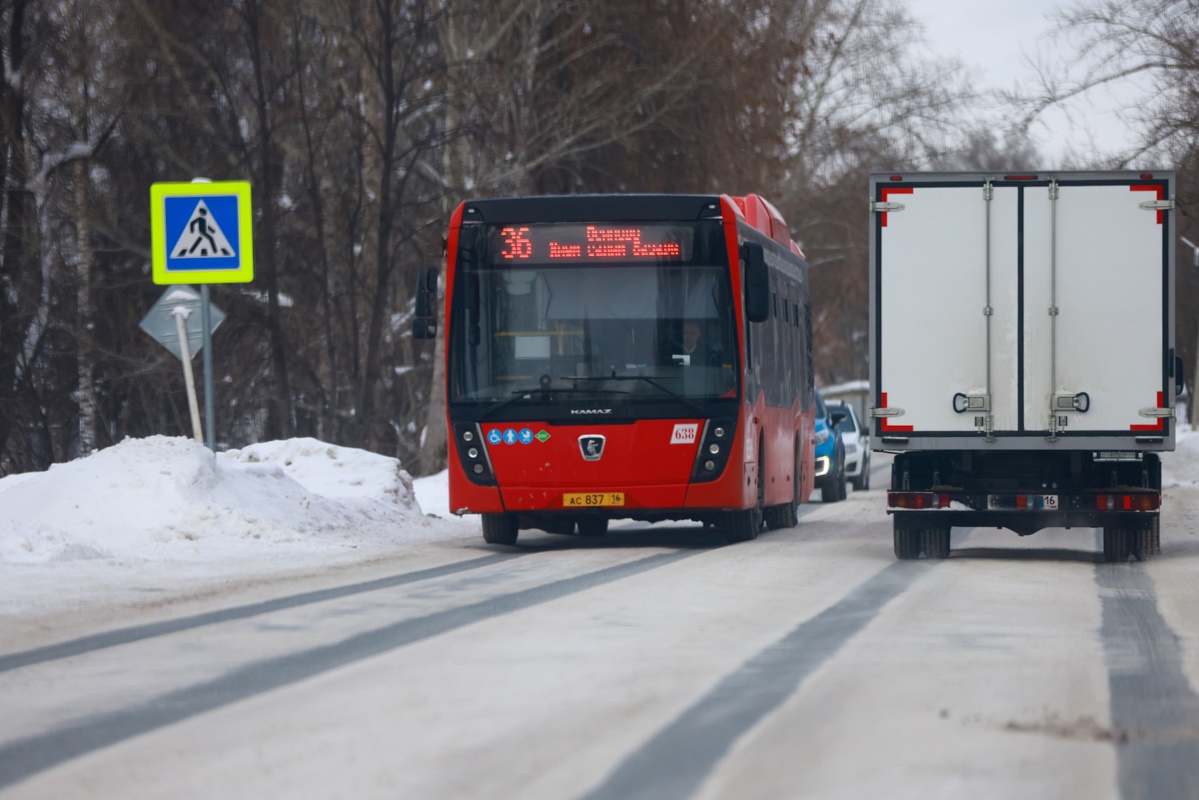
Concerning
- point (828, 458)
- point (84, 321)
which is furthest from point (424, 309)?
point (84, 321)

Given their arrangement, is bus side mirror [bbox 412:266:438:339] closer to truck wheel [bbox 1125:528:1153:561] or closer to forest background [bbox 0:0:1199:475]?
truck wheel [bbox 1125:528:1153:561]

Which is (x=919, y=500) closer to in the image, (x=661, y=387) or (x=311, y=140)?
(x=661, y=387)

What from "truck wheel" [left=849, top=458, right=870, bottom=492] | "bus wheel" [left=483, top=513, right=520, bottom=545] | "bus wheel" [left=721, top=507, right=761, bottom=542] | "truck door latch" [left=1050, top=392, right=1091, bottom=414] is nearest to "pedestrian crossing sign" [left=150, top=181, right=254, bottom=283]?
"bus wheel" [left=483, top=513, right=520, bottom=545]

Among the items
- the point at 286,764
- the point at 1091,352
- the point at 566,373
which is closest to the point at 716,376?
the point at 566,373

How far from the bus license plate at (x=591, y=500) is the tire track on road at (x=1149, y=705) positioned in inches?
233

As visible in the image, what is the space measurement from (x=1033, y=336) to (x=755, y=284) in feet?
9.68

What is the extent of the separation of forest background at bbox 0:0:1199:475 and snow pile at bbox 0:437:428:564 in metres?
11.2

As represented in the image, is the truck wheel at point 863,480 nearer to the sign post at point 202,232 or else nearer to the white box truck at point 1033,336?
the sign post at point 202,232

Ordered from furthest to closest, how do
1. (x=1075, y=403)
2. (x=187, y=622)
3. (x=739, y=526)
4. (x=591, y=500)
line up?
1. (x=739, y=526)
2. (x=591, y=500)
3. (x=1075, y=403)
4. (x=187, y=622)

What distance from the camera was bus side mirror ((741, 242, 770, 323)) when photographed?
55.8 feet

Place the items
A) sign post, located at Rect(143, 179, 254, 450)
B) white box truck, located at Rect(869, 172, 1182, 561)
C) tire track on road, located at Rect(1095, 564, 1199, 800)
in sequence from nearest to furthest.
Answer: tire track on road, located at Rect(1095, 564, 1199, 800) < white box truck, located at Rect(869, 172, 1182, 561) < sign post, located at Rect(143, 179, 254, 450)

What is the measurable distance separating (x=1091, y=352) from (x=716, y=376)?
134 inches

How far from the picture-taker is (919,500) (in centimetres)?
1522

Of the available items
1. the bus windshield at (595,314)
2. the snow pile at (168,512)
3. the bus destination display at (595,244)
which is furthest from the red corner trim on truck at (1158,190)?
the snow pile at (168,512)
